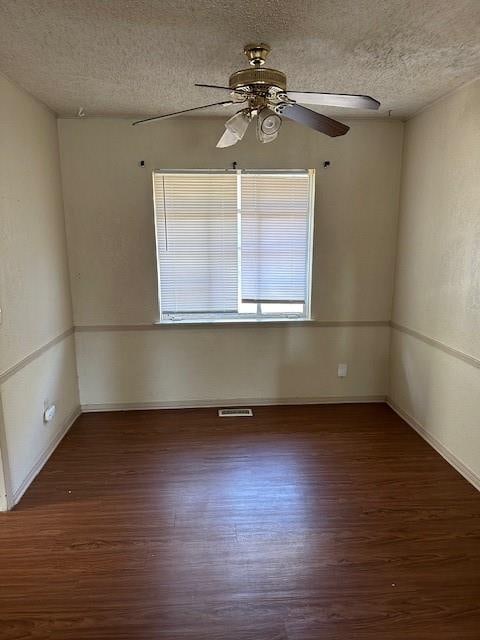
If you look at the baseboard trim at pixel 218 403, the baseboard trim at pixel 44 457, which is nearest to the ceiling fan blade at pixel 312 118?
the baseboard trim at pixel 218 403

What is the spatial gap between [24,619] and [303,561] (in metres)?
1.25

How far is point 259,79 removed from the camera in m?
1.77

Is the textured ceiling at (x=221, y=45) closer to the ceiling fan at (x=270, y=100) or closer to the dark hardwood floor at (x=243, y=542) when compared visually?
the ceiling fan at (x=270, y=100)

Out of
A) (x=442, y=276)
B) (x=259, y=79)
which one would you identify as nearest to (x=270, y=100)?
(x=259, y=79)

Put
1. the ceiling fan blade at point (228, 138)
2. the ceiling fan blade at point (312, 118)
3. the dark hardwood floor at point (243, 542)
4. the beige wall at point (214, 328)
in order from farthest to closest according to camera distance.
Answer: the beige wall at point (214, 328) < the ceiling fan blade at point (228, 138) < the ceiling fan blade at point (312, 118) < the dark hardwood floor at point (243, 542)

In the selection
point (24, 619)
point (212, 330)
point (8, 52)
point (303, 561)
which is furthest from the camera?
point (212, 330)

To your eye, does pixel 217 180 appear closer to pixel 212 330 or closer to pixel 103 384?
pixel 212 330

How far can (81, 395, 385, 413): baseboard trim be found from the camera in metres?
3.73

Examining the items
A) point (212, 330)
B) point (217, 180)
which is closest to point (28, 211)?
point (217, 180)

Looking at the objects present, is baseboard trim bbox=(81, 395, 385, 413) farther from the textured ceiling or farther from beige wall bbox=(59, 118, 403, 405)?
the textured ceiling

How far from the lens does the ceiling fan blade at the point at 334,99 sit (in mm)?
1805

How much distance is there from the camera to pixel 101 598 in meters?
1.77

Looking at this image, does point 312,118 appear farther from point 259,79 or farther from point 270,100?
point 259,79

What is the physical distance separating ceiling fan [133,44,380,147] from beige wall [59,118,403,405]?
144 centimetres
